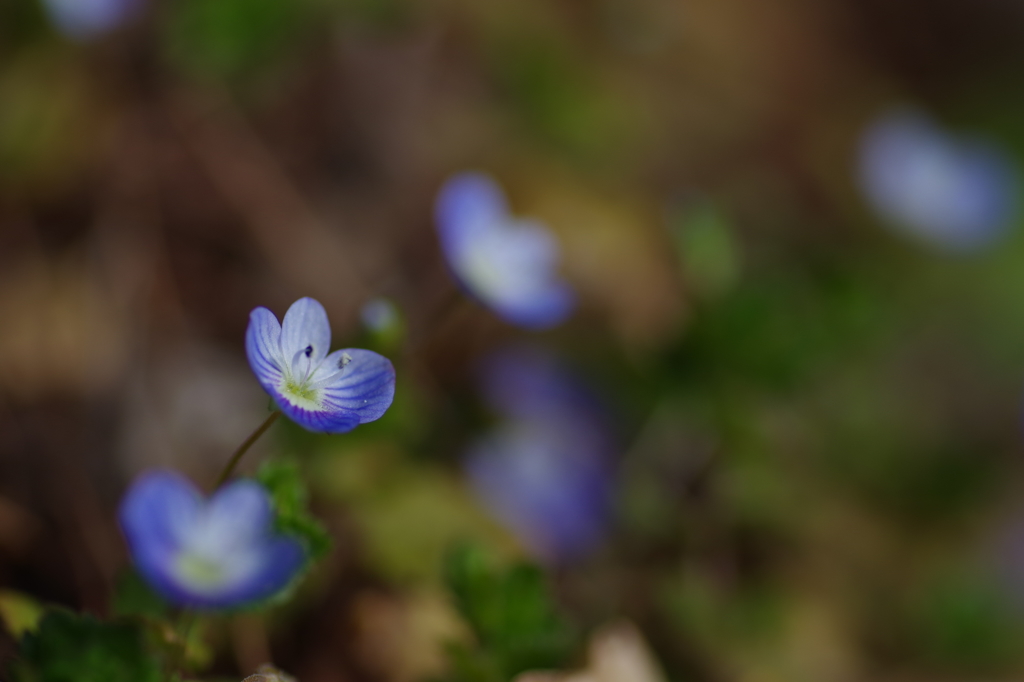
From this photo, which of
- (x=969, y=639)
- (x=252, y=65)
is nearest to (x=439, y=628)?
(x=969, y=639)

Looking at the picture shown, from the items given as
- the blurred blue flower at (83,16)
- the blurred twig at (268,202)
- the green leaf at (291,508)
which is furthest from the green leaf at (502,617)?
the blurred blue flower at (83,16)

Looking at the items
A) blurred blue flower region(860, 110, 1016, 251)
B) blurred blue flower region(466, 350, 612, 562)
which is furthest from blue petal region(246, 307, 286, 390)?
blurred blue flower region(860, 110, 1016, 251)

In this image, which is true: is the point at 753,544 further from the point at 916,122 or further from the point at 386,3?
the point at 916,122

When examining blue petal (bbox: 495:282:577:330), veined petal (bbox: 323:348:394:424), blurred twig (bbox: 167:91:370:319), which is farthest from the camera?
blurred twig (bbox: 167:91:370:319)

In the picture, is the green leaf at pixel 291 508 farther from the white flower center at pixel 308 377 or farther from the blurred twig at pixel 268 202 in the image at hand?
the blurred twig at pixel 268 202

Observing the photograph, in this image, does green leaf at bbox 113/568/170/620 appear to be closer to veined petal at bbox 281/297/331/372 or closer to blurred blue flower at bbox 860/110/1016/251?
veined petal at bbox 281/297/331/372

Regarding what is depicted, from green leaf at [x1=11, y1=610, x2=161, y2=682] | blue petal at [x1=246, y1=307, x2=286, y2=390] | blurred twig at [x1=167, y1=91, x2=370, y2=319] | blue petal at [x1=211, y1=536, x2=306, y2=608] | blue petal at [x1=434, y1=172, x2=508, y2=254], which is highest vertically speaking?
blurred twig at [x1=167, y1=91, x2=370, y2=319]
